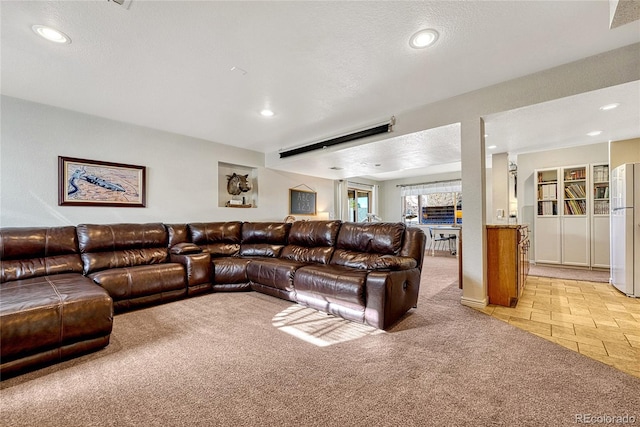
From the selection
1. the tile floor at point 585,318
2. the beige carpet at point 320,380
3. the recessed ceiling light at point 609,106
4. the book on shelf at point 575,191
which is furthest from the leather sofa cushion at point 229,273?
the book on shelf at point 575,191

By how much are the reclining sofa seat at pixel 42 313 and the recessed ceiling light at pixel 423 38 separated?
3.09m

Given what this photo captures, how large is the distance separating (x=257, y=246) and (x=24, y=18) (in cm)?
321

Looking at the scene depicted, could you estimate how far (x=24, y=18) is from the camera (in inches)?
71.4

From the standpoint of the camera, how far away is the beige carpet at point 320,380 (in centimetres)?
132

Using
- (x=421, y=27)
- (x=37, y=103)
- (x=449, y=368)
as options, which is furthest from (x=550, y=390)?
Answer: (x=37, y=103)

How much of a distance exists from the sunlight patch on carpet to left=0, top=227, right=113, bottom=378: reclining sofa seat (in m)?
1.39

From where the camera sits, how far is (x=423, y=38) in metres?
2.02

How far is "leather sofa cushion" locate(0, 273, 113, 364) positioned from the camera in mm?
1628

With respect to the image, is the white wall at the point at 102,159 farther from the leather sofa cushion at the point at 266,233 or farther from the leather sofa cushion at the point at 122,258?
the leather sofa cushion at the point at 266,233

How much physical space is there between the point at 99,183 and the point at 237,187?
2.18 m

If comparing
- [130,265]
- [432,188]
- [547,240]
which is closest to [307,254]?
[130,265]

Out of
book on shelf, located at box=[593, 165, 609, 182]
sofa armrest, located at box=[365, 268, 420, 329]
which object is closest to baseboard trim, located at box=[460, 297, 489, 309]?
sofa armrest, located at box=[365, 268, 420, 329]

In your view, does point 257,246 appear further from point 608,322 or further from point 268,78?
point 608,322

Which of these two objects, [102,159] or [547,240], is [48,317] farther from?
[547,240]
